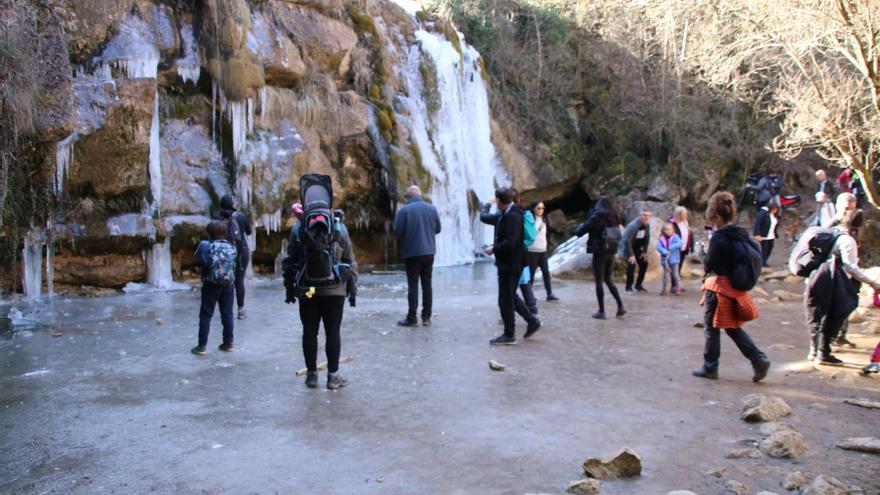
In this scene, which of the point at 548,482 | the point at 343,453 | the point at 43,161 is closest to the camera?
the point at 548,482

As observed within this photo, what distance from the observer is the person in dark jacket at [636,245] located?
1195 cm

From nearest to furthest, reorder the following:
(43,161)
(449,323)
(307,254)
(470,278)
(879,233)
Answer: (307,254), (449,323), (43,161), (470,278), (879,233)

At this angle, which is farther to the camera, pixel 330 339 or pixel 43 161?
pixel 43 161

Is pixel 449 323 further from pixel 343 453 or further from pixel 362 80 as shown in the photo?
pixel 362 80

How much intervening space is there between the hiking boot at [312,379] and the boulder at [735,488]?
3.41 meters

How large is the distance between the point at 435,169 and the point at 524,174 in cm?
515

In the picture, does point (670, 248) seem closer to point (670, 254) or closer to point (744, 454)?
point (670, 254)

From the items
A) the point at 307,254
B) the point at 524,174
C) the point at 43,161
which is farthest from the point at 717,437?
the point at 524,174

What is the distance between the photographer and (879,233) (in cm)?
1712

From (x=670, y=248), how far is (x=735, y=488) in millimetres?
8914

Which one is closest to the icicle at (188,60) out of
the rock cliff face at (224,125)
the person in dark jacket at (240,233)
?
the rock cliff face at (224,125)

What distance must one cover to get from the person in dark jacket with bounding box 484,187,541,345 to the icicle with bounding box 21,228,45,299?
9.13 m

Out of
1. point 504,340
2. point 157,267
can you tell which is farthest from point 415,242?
point 157,267

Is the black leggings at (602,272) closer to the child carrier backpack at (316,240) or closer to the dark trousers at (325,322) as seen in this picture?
the dark trousers at (325,322)
